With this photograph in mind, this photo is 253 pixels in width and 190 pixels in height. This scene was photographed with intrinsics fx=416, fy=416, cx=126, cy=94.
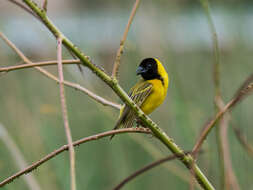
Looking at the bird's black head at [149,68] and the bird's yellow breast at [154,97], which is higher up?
the bird's black head at [149,68]

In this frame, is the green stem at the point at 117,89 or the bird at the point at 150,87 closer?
the green stem at the point at 117,89

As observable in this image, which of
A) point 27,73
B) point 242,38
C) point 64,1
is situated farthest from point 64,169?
point 64,1

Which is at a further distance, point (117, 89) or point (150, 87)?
point (150, 87)

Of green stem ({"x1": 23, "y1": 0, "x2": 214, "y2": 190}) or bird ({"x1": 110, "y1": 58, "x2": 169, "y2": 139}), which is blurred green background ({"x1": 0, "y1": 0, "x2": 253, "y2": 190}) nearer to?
bird ({"x1": 110, "y1": 58, "x2": 169, "y2": 139})

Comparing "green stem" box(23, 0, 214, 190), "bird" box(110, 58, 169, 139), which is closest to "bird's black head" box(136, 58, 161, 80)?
"bird" box(110, 58, 169, 139)

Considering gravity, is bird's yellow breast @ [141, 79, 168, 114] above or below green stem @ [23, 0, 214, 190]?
below

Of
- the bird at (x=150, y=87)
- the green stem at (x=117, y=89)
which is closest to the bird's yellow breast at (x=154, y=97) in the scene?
the bird at (x=150, y=87)

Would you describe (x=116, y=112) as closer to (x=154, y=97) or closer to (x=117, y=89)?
(x=154, y=97)

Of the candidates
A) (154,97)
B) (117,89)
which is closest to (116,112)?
(154,97)

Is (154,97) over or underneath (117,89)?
underneath

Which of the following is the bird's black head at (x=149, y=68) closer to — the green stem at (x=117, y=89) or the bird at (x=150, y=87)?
the bird at (x=150, y=87)

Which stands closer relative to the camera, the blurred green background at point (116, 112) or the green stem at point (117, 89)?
the green stem at point (117, 89)

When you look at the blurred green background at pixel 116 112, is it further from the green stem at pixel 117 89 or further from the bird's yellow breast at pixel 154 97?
the green stem at pixel 117 89

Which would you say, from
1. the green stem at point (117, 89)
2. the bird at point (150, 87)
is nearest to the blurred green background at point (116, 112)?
the bird at point (150, 87)
